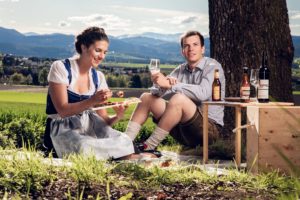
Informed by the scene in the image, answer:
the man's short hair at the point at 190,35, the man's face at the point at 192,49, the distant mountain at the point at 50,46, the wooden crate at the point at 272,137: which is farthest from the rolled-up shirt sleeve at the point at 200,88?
the distant mountain at the point at 50,46

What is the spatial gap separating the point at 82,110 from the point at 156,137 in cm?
134

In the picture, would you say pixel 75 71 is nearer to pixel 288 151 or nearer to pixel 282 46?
pixel 288 151

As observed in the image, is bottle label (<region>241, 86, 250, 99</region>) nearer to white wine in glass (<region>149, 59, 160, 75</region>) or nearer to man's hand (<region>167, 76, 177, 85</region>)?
man's hand (<region>167, 76, 177, 85</region>)

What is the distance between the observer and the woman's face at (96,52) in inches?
276

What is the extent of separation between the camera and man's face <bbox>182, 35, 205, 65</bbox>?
25.7 ft

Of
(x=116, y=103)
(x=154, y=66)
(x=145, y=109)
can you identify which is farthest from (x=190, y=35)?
(x=116, y=103)

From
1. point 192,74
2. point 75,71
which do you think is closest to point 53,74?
point 75,71

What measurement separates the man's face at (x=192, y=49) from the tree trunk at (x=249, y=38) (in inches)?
47.4

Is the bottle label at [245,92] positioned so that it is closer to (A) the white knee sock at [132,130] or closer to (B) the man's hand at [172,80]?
(B) the man's hand at [172,80]

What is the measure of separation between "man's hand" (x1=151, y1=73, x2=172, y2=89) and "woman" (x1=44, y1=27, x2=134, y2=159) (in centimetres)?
61

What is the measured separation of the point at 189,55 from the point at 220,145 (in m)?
1.19

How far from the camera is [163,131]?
786 centimetres

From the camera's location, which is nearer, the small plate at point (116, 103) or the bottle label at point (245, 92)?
the small plate at point (116, 103)

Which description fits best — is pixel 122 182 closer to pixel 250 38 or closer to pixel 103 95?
pixel 103 95
